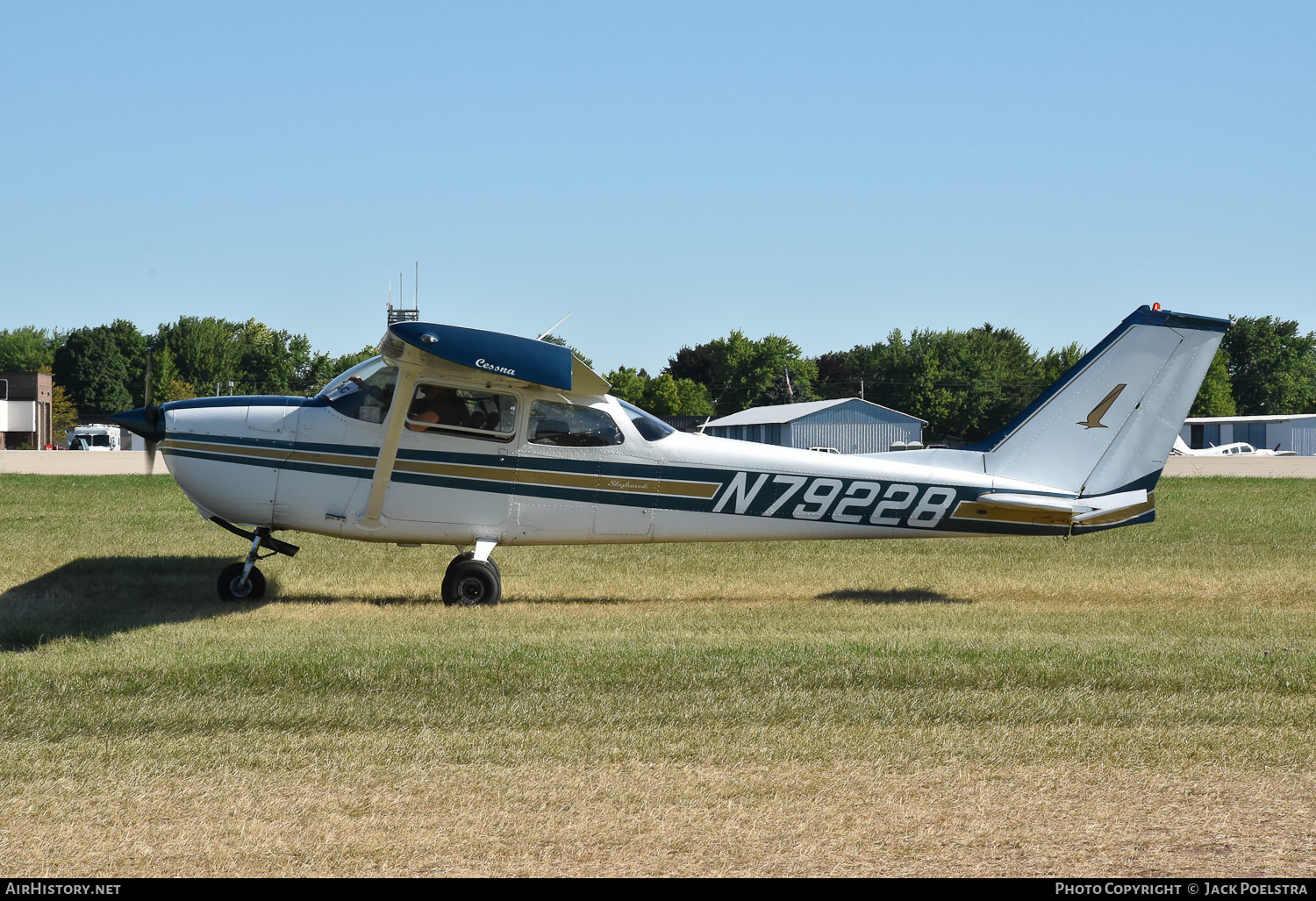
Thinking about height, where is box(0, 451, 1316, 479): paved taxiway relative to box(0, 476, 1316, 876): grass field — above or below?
above

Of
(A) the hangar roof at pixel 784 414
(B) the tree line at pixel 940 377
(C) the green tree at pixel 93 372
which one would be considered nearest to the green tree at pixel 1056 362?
(B) the tree line at pixel 940 377

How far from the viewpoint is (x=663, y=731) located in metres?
5.85

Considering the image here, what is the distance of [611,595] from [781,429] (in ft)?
177

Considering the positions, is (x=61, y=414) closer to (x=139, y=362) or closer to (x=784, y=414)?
(x=139, y=362)

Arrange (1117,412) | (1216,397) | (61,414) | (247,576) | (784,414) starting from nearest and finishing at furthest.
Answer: (1117,412) → (247,576) → (784,414) → (61,414) → (1216,397)

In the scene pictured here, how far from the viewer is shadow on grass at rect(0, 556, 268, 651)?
8633 millimetres

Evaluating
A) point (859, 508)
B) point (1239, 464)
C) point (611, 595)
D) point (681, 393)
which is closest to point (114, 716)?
point (611, 595)

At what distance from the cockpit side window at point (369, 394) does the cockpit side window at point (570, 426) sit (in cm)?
137

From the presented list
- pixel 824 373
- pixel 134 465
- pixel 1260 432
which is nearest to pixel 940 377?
pixel 824 373

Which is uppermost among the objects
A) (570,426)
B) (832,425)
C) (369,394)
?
(832,425)

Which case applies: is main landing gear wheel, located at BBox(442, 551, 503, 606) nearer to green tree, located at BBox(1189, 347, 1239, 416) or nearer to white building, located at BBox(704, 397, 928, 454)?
white building, located at BBox(704, 397, 928, 454)

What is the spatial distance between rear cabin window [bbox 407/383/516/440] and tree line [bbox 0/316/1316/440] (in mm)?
83494

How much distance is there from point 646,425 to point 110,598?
18.1 feet

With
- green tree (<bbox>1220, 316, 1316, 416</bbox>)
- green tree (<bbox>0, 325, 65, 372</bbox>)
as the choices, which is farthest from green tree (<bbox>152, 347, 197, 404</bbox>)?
green tree (<bbox>1220, 316, 1316, 416</bbox>)
